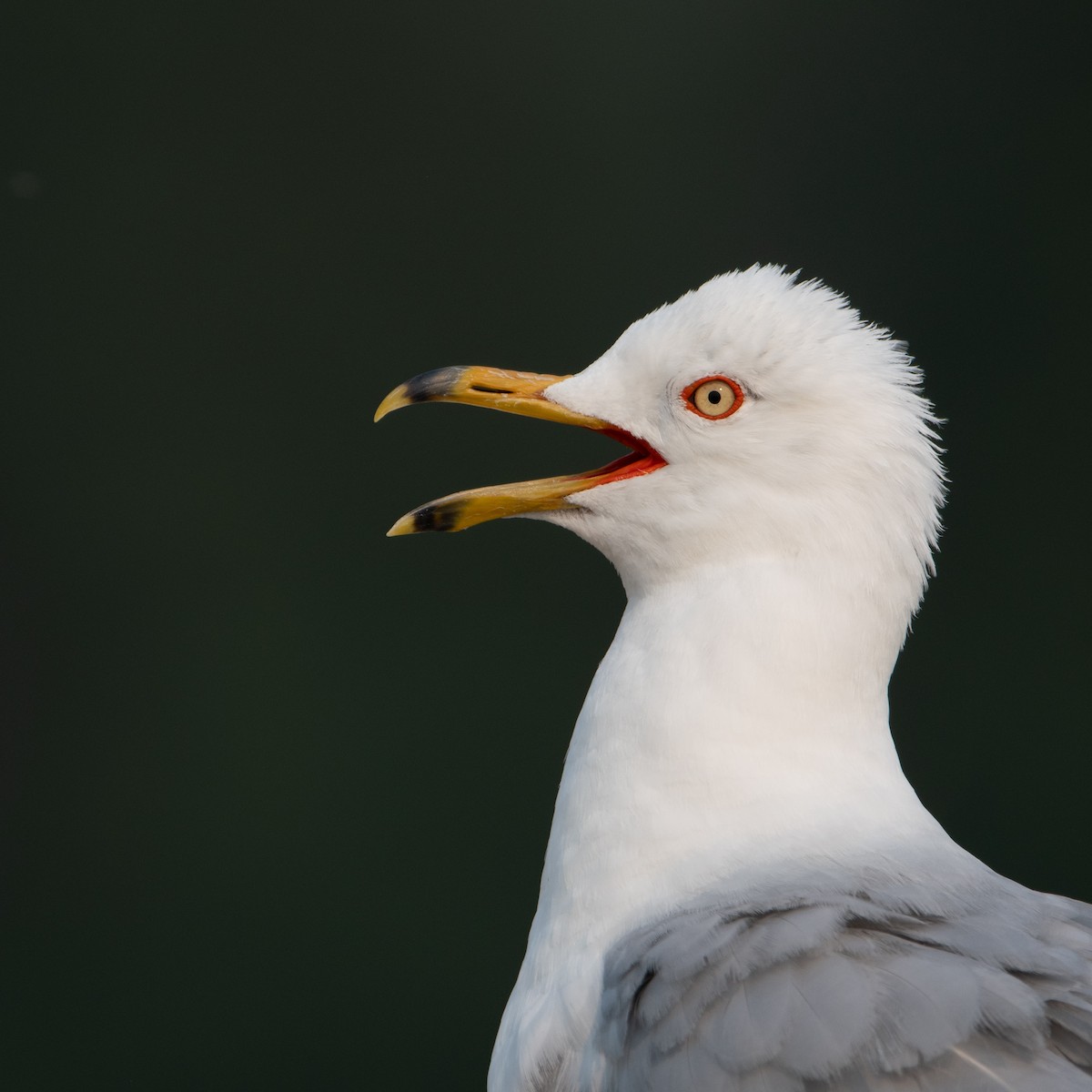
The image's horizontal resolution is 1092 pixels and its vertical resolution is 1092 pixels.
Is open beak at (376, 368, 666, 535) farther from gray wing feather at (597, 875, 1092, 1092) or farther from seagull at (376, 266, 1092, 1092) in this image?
gray wing feather at (597, 875, 1092, 1092)

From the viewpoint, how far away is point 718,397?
1240 mm

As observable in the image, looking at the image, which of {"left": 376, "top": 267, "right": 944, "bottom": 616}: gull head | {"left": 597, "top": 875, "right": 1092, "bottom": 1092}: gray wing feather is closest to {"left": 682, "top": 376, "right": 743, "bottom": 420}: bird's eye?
{"left": 376, "top": 267, "right": 944, "bottom": 616}: gull head

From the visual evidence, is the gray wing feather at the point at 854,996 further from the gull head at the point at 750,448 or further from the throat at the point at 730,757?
the gull head at the point at 750,448

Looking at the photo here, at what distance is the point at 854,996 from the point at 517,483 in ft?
1.82

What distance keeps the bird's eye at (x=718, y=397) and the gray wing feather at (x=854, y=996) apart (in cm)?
41

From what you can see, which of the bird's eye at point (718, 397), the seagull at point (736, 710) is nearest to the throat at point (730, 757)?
the seagull at point (736, 710)

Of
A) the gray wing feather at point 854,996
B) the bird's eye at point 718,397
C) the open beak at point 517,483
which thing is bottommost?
the gray wing feather at point 854,996

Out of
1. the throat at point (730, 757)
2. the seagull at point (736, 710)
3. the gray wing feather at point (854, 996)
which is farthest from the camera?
the throat at point (730, 757)

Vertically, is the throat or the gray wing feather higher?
the throat

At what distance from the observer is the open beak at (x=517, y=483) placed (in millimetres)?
1287

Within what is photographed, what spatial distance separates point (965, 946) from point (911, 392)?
471 millimetres

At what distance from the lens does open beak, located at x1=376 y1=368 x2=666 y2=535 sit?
129cm

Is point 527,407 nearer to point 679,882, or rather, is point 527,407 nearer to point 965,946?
point 679,882

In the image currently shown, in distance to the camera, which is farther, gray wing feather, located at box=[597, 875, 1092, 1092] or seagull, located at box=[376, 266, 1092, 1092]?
seagull, located at box=[376, 266, 1092, 1092]
